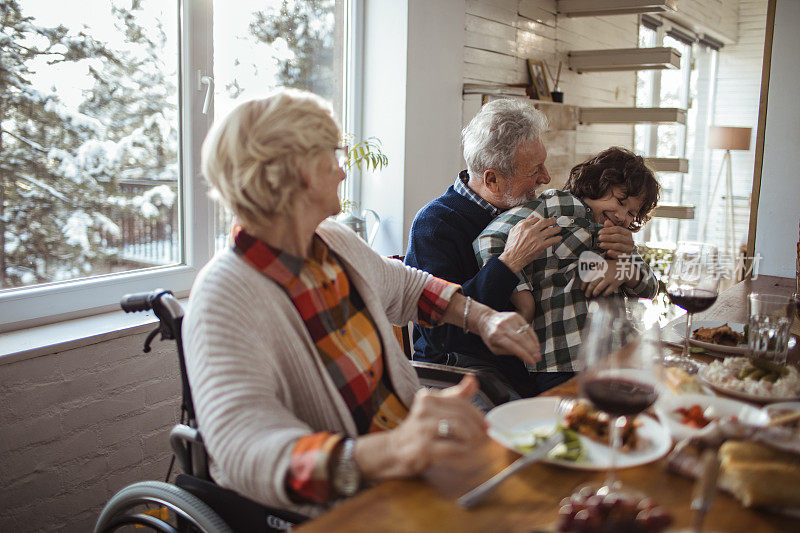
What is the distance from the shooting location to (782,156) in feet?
12.0

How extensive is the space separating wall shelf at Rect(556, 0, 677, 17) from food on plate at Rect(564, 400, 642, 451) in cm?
366

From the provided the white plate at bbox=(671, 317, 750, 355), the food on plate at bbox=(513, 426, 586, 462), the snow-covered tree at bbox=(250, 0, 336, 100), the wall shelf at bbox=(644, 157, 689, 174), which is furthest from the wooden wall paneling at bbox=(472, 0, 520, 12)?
the food on plate at bbox=(513, 426, 586, 462)

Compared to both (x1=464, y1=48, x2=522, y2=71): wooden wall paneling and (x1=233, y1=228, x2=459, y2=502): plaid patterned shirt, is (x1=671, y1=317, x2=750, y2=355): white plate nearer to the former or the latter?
(x1=233, y1=228, x2=459, y2=502): plaid patterned shirt

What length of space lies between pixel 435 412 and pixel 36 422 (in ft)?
4.66

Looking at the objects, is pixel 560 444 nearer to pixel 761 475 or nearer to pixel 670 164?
pixel 761 475

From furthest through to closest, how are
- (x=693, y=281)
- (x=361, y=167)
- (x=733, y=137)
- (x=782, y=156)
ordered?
1. (x=733, y=137)
2. (x=782, y=156)
3. (x=361, y=167)
4. (x=693, y=281)

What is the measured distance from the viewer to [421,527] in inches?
34.0

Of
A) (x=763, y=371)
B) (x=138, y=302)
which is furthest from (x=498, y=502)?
(x=138, y=302)

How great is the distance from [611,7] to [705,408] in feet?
12.1

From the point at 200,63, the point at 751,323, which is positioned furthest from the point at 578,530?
→ the point at 200,63

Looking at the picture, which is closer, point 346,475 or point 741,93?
point 346,475

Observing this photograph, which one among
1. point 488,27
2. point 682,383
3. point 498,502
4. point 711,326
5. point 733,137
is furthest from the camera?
point 733,137

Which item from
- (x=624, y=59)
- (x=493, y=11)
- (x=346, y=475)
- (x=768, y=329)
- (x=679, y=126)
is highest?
(x=493, y=11)

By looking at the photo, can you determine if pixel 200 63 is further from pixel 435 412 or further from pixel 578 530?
pixel 578 530
